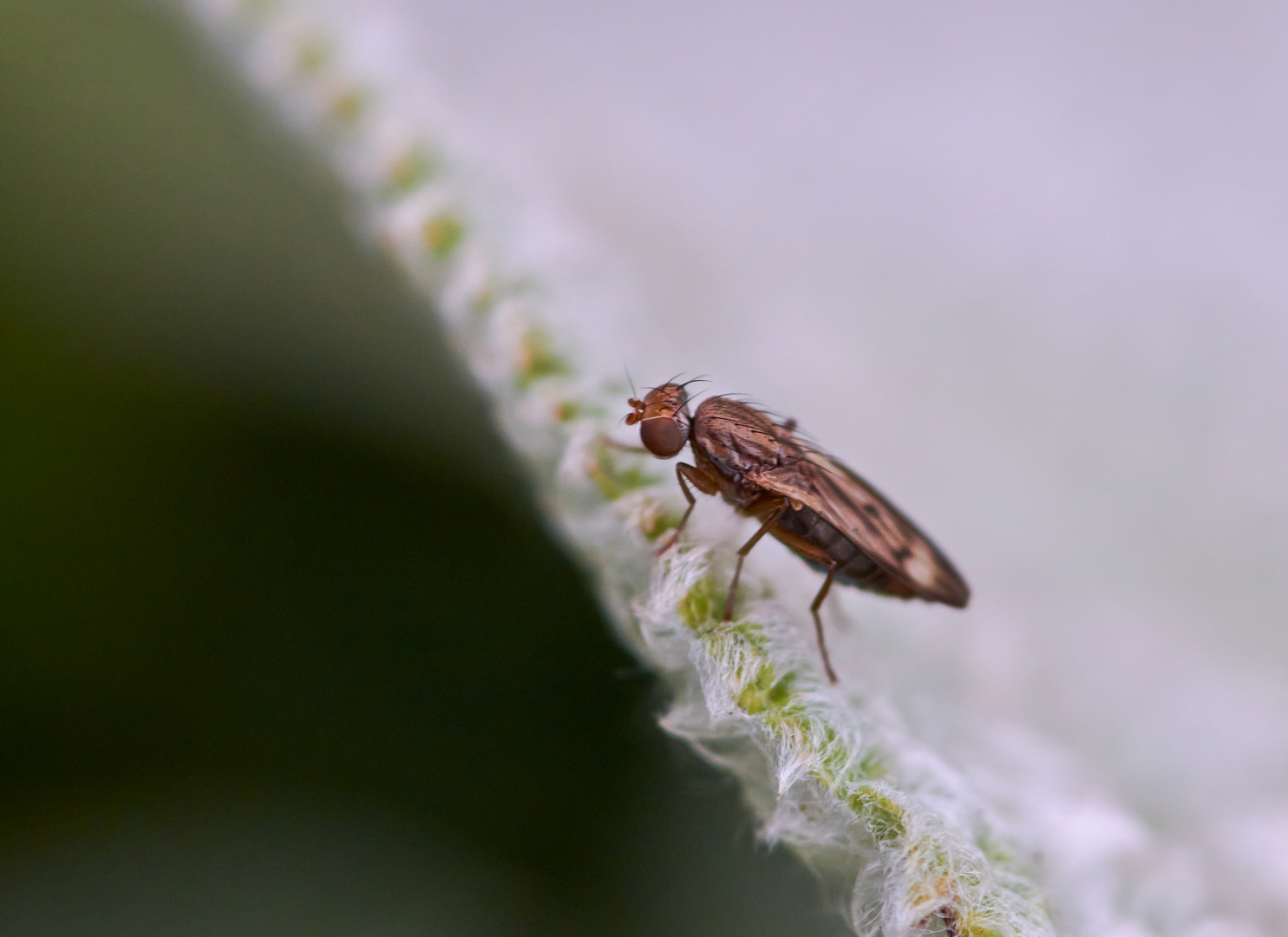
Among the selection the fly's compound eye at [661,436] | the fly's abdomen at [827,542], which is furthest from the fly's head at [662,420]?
the fly's abdomen at [827,542]

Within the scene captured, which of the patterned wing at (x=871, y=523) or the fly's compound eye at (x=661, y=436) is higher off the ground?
the patterned wing at (x=871, y=523)

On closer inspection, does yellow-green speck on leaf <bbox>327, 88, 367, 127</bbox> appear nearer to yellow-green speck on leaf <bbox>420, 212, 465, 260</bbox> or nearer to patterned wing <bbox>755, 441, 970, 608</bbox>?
yellow-green speck on leaf <bbox>420, 212, 465, 260</bbox>

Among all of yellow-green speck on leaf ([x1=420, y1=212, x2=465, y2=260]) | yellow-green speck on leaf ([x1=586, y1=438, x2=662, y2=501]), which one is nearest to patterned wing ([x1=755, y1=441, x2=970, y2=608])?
yellow-green speck on leaf ([x1=586, y1=438, x2=662, y2=501])

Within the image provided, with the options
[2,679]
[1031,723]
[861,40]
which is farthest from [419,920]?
[861,40]

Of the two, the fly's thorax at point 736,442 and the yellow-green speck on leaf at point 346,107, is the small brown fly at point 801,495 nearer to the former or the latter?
the fly's thorax at point 736,442

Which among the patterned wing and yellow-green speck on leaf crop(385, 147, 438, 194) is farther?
the patterned wing

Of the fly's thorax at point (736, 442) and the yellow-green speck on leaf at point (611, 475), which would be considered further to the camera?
the fly's thorax at point (736, 442)
